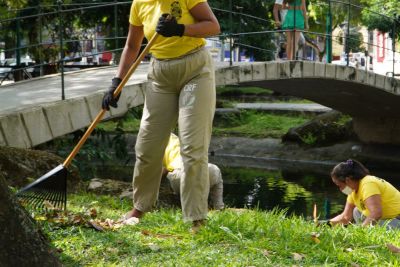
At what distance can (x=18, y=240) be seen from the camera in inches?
138

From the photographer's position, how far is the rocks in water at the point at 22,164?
7152 mm

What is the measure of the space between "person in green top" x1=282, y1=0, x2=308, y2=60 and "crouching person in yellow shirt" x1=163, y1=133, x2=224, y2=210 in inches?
226

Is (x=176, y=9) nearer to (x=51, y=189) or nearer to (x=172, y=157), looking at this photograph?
(x=51, y=189)

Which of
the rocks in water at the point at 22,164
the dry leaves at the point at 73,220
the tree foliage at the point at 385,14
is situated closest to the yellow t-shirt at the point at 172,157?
the rocks in water at the point at 22,164

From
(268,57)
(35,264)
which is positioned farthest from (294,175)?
(35,264)

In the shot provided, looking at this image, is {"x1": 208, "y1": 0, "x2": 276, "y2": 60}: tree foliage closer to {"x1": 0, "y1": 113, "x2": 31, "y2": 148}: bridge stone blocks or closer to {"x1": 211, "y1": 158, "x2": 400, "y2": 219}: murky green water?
{"x1": 211, "y1": 158, "x2": 400, "y2": 219}: murky green water

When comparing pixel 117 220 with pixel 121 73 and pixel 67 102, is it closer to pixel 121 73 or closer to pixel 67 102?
pixel 121 73

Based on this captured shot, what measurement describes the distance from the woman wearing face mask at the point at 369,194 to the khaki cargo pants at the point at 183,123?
2.52m

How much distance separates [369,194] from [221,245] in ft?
10.3

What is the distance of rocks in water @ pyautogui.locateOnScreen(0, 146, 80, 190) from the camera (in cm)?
715

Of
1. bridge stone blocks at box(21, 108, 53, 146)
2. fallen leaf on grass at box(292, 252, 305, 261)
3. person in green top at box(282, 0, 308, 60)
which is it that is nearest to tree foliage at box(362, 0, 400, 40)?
person in green top at box(282, 0, 308, 60)

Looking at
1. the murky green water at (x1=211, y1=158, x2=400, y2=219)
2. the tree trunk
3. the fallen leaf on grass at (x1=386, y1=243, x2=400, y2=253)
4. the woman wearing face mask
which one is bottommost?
the murky green water at (x1=211, y1=158, x2=400, y2=219)

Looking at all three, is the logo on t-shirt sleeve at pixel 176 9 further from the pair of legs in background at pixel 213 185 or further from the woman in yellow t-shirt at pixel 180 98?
the pair of legs in background at pixel 213 185

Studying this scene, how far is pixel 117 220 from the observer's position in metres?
5.34
